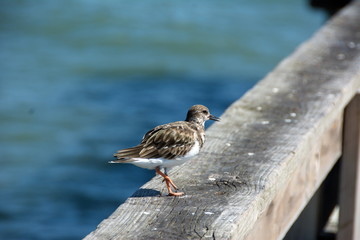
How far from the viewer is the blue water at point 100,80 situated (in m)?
8.99

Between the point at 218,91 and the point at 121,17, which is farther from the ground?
the point at 121,17

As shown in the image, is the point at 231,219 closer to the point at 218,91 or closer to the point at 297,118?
the point at 297,118

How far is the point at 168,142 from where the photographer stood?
3.27 meters

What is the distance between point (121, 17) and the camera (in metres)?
15.5

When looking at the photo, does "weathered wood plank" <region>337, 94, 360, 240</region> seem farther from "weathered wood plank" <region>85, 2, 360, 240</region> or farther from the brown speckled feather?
the brown speckled feather

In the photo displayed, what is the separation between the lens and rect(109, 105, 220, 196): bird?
10.2 ft

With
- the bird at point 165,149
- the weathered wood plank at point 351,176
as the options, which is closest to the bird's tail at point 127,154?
the bird at point 165,149

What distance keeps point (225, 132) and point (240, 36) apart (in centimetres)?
1169

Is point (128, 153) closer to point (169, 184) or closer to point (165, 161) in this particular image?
point (165, 161)

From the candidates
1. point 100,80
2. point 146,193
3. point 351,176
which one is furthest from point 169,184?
point 100,80

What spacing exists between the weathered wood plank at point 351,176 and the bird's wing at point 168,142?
1.13m

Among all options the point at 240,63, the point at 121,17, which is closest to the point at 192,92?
the point at 240,63

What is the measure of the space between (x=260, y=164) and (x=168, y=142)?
455 mm

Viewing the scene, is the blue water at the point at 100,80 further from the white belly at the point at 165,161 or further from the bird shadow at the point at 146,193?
the bird shadow at the point at 146,193
